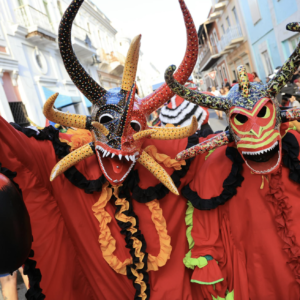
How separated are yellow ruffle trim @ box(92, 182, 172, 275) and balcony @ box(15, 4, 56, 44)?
9.38 metres

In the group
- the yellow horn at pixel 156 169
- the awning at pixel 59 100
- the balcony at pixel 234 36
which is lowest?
the yellow horn at pixel 156 169

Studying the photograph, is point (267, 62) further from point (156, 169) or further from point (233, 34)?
point (156, 169)

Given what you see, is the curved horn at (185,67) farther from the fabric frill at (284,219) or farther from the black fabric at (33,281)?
→ the black fabric at (33,281)

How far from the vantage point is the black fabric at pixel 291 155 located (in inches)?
57.2

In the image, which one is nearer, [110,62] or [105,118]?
[105,118]

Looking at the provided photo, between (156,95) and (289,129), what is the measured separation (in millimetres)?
786

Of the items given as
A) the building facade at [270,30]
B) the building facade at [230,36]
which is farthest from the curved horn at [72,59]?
the building facade at [230,36]

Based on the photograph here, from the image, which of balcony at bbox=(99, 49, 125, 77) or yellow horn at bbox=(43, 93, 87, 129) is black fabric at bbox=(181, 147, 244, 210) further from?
balcony at bbox=(99, 49, 125, 77)

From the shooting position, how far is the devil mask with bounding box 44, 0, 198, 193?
4.69 feet

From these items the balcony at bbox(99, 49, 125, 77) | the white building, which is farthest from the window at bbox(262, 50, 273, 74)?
the balcony at bbox(99, 49, 125, 77)

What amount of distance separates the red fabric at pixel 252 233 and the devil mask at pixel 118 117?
12.9 inches

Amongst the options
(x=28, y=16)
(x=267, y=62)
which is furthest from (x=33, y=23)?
(x=267, y=62)

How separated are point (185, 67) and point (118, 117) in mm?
482

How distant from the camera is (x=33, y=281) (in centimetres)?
148
